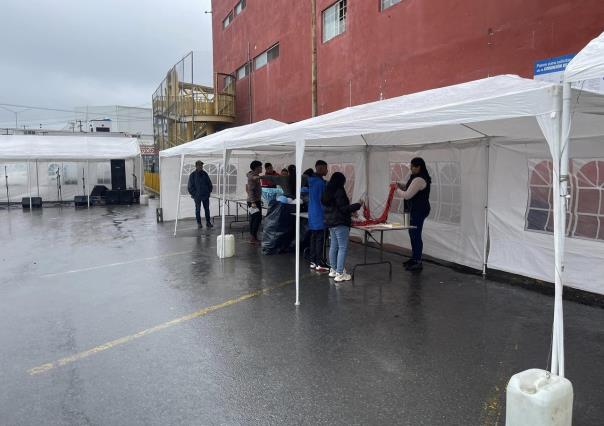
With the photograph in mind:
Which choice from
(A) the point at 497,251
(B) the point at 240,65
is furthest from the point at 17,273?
(B) the point at 240,65

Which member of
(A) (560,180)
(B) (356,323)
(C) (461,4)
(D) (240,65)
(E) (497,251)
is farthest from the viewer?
(D) (240,65)

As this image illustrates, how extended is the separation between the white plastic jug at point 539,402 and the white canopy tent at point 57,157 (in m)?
21.0

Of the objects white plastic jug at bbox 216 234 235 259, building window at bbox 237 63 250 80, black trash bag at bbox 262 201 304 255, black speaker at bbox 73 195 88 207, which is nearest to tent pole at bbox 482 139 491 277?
black trash bag at bbox 262 201 304 255

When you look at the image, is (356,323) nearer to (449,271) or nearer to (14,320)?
(449,271)

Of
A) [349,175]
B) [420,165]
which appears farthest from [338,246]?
[349,175]

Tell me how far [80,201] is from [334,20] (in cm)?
1424

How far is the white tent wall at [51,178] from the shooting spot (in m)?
21.2

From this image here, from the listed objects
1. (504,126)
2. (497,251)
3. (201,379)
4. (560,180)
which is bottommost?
(201,379)

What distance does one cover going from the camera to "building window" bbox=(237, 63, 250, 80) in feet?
67.5

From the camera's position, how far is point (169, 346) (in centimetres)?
455

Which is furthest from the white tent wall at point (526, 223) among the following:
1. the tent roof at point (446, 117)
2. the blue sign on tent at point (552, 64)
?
the blue sign on tent at point (552, 64)

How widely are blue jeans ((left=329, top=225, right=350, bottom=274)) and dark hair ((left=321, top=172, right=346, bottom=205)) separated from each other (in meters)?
0.43

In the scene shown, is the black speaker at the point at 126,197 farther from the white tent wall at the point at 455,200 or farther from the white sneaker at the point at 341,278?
the white sneaker at the point at 341,278

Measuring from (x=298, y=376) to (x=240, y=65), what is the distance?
19.7 meters
